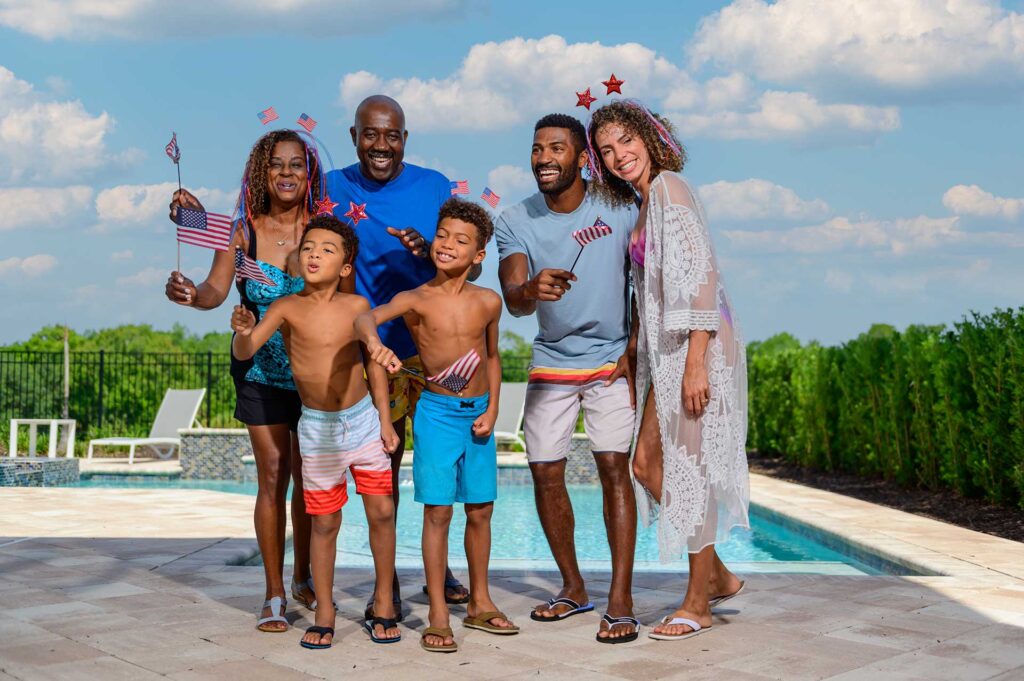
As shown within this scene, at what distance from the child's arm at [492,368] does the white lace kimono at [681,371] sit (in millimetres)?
584

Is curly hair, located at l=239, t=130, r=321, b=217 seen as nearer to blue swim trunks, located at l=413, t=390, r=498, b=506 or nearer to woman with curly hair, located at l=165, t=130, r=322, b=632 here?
woman with curly hair, located at l=165, t=130, r=322, b=632

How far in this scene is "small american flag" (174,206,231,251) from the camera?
4305 mm

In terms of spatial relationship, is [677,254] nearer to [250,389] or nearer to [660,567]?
[250,389]

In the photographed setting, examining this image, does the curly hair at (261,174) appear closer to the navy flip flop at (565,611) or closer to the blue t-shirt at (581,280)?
the blue t-shirt at (581,280)

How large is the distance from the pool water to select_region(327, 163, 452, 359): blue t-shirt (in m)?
1.93

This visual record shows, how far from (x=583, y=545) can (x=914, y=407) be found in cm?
402

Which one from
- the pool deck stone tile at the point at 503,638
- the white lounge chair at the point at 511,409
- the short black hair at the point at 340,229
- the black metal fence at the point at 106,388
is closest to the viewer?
the pool deck stone tile at the point at 503,638

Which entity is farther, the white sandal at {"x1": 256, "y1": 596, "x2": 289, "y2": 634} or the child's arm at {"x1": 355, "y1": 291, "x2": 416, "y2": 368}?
the white sandal at {"x1": 256, "y1": 596, "x2": 289, "y2": 634}

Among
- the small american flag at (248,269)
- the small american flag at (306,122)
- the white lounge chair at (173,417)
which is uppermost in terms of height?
the small american flag at (306,122)

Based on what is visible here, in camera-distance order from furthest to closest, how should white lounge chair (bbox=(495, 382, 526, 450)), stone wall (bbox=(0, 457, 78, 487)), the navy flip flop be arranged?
white lounge chair (bbox=(495, 382, 526, 450)), stone wall (bbox=(0, 457, 78, 487)), the navy flip flop

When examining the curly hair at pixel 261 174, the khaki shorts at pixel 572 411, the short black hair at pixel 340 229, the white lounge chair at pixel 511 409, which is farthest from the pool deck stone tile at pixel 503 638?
the white lounge chair at pixel 511 409

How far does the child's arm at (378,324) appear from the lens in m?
3.76

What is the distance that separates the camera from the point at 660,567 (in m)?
6.50

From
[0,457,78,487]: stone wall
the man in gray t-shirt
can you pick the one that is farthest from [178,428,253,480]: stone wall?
the man in gray t-shirt
